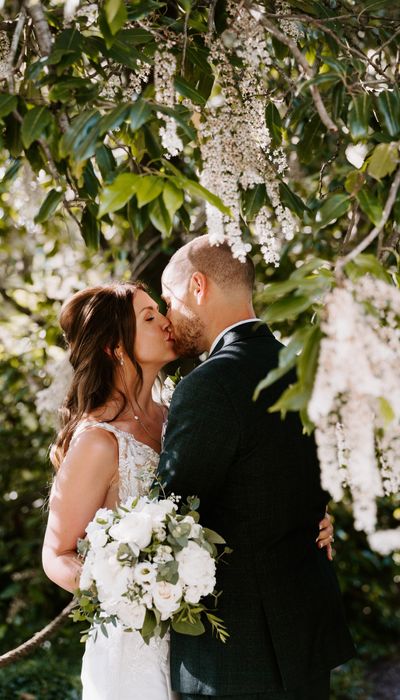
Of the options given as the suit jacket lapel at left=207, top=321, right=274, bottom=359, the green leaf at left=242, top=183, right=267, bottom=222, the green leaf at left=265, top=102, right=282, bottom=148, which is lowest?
the suit jacket lapel at left=207, top=321, right=274, bottom=359

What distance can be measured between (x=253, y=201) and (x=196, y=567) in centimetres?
91

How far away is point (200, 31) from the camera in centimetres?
213

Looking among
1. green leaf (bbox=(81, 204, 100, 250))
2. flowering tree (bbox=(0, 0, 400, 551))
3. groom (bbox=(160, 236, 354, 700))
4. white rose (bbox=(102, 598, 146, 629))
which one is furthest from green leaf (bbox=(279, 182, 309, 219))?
white rose (bbox=(102, 598, 146, 629))

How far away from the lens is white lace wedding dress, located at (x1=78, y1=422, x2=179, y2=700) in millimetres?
2178

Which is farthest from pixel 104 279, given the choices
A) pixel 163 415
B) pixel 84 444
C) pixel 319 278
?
pixel 319 278

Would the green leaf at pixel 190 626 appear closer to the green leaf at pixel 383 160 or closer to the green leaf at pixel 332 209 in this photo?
the green leaf at pixel 332 209

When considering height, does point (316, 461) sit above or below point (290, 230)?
below

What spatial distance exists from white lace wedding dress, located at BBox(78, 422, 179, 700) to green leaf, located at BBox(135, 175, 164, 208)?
100 centimetres

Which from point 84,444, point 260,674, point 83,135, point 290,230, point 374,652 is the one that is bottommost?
point 374,652

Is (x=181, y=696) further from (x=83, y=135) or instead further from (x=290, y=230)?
(x=83, y=135)

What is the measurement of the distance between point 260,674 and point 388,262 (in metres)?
1.29

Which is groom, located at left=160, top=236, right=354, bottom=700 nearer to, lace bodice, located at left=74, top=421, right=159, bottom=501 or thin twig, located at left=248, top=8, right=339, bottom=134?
lace bodice, located at left=74, top=421, right=159, bottom=501

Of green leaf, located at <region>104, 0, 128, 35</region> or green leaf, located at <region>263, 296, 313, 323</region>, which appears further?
green leaf, located at <region>104, 0, 128, 35</region>

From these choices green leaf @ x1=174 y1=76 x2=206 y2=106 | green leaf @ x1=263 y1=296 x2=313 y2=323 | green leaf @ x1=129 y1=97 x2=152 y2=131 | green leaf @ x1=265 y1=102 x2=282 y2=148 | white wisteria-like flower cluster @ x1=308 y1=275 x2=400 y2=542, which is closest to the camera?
white wisteria-like flower cluster @ x1=308 y1=275 x2=400 y2=542
